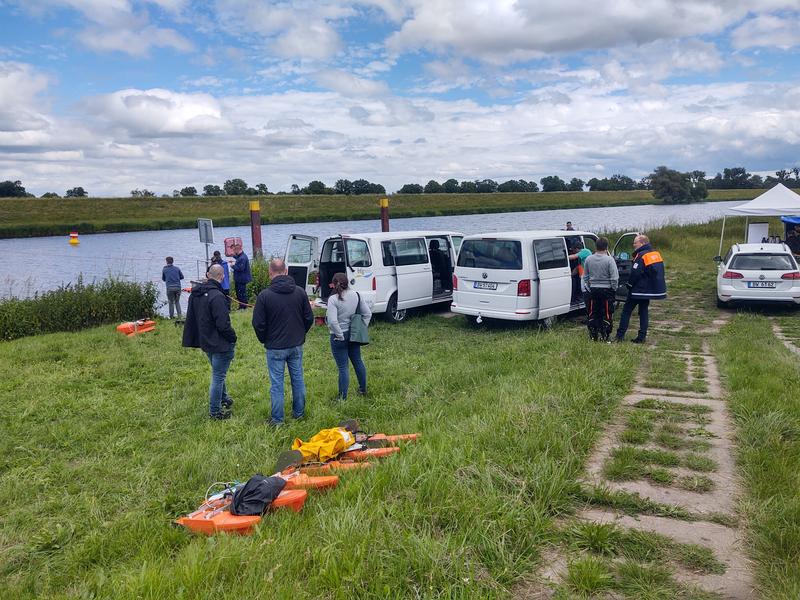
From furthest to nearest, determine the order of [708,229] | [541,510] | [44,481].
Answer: [708,229] < [44,481] < [541,510]

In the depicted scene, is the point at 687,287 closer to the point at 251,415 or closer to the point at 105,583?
the point at 251,415

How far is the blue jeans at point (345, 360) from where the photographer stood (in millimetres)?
6984

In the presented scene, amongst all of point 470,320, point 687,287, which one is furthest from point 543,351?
point 687,287

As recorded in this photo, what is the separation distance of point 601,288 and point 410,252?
4482 millimetres

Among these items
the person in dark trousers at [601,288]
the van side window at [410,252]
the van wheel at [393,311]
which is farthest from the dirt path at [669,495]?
the van side window at [410,252]

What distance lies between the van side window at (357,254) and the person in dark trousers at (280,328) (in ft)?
16.7

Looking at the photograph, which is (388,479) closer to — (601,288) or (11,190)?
(601,288)

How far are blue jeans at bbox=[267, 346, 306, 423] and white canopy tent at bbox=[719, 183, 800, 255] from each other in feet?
53.5

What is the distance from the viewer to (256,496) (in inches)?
153

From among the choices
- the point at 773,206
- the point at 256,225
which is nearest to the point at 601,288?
the point at 773,206

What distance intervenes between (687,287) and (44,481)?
15.2 meters

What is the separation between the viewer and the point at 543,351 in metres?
8.09

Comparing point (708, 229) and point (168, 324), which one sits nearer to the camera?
point (168, 324)

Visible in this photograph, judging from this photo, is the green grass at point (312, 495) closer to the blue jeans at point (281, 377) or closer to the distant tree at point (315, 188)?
the blue jeans at point (281, 377)
